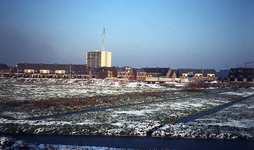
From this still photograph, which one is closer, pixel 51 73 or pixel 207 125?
pixel 207 125

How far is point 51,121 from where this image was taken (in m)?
20.0

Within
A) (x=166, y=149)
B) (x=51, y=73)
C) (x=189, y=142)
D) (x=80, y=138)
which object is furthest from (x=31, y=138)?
(x=51, y=73)

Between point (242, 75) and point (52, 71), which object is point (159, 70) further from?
point (52, 71)

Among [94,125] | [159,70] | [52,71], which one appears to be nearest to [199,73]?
[159,70]

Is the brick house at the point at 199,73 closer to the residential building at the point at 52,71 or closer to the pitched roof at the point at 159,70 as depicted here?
the pitched roof at the point at 159,70

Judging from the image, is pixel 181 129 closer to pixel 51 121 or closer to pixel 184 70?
pixel 51 121

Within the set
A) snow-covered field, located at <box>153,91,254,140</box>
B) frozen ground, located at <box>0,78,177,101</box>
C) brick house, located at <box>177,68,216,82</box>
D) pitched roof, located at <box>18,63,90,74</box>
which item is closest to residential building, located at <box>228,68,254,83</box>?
brick house, located at <box>177,68,216,82</box>

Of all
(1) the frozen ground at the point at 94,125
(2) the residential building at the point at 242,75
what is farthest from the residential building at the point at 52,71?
(1) the frozen ground at the point at 94,125

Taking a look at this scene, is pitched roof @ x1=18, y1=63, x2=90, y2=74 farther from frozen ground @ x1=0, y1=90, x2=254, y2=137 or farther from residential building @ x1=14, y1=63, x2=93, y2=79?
frozen ground @ x1=0, y1=90, x2=254, y2=137

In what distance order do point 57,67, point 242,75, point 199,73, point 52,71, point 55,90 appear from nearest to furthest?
point 55,90, point 242,75, point 52,71, point 57,67, point 199,73

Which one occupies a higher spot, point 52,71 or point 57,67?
point 57,67

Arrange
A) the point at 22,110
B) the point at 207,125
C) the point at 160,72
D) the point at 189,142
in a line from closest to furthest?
the point at 189,142 → the point at 207,125 → the point at 22,110 → the point at 160,72

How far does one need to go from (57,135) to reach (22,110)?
11.5 metres

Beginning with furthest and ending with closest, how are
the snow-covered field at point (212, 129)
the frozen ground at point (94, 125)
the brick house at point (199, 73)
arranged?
the brick house at point (199, 73) < the frozen ground at point (94, 125) < the snow-covered field at point (212, 129)
